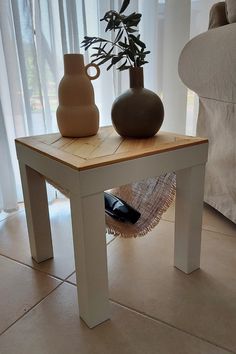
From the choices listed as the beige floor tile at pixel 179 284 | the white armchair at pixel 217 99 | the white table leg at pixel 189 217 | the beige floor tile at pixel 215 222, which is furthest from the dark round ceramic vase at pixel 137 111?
the beige floor tile at pixel 215 222

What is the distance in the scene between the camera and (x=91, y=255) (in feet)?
2.00

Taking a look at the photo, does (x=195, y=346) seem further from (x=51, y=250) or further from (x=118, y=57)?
(x=118, y=57)

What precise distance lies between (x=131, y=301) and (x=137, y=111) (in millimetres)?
461

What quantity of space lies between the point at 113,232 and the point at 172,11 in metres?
1.01

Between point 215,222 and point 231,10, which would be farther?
point 215,222

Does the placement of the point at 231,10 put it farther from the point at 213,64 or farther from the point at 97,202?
the point at 97,202

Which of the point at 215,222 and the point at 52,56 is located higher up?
the point at 52,56

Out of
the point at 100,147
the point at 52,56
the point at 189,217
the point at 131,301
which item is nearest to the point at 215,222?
the point at 189,217

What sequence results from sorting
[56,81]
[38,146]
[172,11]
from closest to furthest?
[38,146]
[56,81]
[172,11]

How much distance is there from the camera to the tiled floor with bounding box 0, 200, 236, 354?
614mm

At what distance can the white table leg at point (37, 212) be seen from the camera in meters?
0.81

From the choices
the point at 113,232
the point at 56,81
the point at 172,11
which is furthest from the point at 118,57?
the point at 172,11

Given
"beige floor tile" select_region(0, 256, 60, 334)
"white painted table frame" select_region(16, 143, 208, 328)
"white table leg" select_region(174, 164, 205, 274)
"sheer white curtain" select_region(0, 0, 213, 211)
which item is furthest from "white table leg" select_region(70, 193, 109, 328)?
"sheer white curtain" select_region(0, 0, 213, 211)

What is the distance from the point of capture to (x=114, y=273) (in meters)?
0.83
